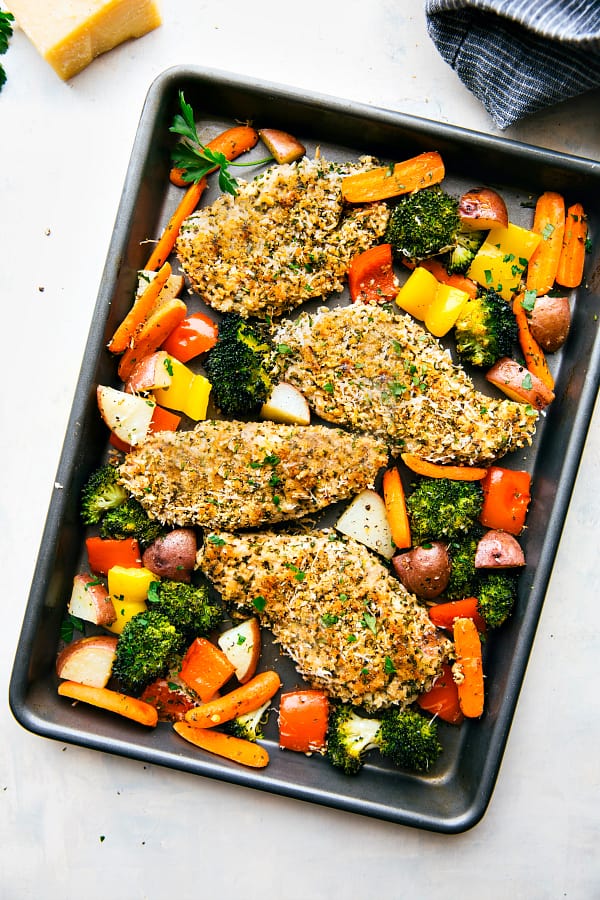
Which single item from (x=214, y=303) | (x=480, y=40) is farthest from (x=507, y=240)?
(x=214, y=303)

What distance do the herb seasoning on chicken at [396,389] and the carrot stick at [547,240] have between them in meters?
0.65

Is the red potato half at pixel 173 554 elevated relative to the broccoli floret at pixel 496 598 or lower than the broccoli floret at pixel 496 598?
elevated

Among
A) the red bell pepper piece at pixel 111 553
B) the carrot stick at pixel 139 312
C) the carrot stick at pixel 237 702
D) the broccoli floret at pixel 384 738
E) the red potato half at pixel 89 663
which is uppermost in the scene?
the carrot stick at pixel 139 312

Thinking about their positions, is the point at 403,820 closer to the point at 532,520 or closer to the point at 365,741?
the point at 365,741

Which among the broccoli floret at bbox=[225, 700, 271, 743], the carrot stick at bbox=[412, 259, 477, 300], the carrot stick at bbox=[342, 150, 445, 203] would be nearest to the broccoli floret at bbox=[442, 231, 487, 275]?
the carrot stick at bbox=[412, 259, 477, 300]

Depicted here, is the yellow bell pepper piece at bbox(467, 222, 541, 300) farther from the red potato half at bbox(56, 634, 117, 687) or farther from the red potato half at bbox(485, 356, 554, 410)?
the red potato half at bbox(56, 634, 117, 687)

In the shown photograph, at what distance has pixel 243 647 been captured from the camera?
3.54 metres

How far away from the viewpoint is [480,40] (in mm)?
3455

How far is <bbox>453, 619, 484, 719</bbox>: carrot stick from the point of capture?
3.50 metres

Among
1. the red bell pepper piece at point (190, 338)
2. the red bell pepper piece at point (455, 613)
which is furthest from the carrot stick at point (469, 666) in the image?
the red bell pepper piece at point (190, 338)

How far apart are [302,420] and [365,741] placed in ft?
5.43

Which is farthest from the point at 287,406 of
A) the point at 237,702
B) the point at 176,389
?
the point at 237,702

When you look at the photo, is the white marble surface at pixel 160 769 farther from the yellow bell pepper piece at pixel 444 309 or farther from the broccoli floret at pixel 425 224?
the yellow bell pepper piece at pixel 444 309

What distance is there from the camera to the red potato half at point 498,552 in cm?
347
